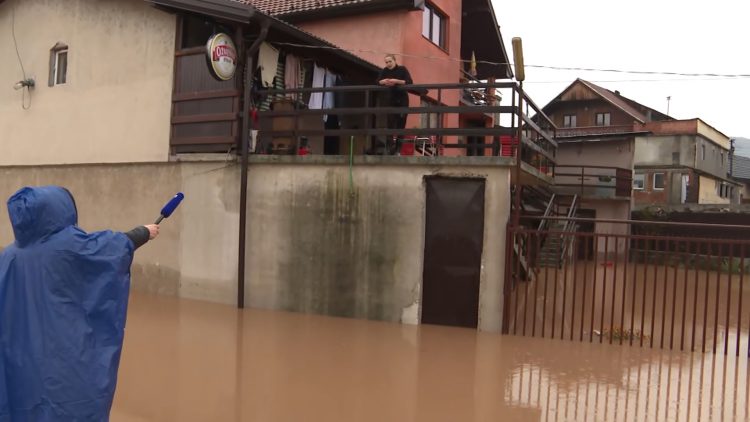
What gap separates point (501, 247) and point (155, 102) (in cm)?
677

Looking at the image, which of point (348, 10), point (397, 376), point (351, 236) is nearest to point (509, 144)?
point (351, 236)

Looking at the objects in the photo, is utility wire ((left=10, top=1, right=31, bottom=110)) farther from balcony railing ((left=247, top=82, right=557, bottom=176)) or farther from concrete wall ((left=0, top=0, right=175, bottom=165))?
balcony railing ((left=247, top=82, right=557, bottom=176))

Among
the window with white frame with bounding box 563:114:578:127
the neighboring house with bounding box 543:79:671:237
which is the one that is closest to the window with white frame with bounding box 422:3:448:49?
the neighboring house with bounding box 543:79:671:237

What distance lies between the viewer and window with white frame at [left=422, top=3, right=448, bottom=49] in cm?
1534

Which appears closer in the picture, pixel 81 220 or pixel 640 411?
pixel 640 411

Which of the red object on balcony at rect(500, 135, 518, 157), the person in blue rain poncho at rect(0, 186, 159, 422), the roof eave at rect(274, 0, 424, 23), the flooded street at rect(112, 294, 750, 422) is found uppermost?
the roof eave at rect(274, 0, 424, 23)

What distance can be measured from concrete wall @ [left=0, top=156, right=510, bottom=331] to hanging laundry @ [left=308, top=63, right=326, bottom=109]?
2.30 meters

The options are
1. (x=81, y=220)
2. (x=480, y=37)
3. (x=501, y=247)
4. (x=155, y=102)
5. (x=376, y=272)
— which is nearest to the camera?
(x=501, y=247)

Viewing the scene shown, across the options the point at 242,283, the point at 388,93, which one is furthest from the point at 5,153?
the point at 388,93

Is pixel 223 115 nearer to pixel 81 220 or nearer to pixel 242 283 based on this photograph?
pixel 242 283

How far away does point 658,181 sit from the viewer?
32.9 meters

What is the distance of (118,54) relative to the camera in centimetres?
1125

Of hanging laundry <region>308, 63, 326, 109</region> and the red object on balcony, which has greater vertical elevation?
hanging laundry <region>308, 63, 326, 109</region>

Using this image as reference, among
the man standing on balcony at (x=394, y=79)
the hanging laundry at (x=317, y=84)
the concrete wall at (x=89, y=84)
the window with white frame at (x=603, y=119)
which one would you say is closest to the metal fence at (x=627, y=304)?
the man standing on balcony at (x=394, y=79)
